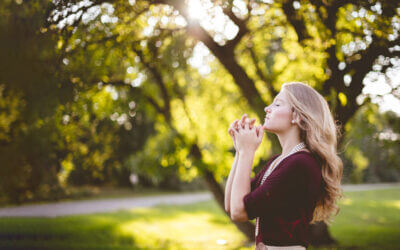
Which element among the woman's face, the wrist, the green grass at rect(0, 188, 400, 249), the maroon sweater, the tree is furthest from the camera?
the green grass at rect(0, 188, 400, 249)

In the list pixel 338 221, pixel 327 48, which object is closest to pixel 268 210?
pixel 327 48

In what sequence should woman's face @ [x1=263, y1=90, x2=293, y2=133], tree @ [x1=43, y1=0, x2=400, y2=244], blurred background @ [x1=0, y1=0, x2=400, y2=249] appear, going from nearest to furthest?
woman's face @ [x1=263, y1=90, x2=293, y2=133]
blurred background @ [x1=0, y1=0, x2=400, y2=249]
tree @ [x1=43, y1=0, x2=400, y2=244]

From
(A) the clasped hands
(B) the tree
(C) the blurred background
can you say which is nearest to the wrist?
(A) the clasped hands

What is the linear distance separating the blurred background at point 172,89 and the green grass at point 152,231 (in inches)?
2.5

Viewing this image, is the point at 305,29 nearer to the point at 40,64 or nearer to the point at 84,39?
the point at 84,39

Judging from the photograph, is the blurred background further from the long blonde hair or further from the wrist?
the wrist

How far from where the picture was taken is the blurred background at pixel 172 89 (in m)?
4.12

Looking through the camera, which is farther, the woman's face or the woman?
the woman's face

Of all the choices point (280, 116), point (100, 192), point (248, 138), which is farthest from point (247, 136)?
point (100, 192)

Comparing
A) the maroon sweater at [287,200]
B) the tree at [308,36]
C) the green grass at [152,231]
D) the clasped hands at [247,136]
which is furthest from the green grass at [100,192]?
the maroon sweater at [287,200]

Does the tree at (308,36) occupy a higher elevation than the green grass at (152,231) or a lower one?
higher

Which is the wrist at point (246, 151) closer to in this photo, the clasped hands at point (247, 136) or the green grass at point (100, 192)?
the clasped hands at point (247, 136)

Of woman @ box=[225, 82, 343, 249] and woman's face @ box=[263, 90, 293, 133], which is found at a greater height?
woman's face @ box=[263, 90, 293, 133]

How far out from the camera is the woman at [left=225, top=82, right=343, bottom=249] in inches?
66.9
